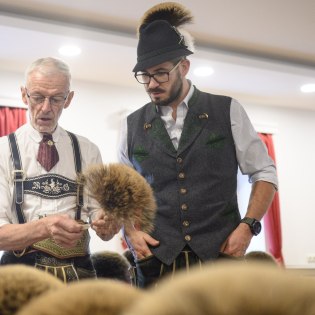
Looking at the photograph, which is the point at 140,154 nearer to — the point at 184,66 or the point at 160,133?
the point at 160,133

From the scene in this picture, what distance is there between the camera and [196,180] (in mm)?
1367

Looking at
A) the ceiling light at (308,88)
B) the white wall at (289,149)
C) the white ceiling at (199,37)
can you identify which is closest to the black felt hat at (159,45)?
the white ceiling at (199,37)

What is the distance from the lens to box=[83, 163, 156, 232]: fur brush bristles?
874 millimetres

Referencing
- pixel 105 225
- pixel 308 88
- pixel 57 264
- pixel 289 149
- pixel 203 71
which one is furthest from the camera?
pixel 289 149

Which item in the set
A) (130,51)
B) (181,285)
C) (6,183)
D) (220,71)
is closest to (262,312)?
(181,285)

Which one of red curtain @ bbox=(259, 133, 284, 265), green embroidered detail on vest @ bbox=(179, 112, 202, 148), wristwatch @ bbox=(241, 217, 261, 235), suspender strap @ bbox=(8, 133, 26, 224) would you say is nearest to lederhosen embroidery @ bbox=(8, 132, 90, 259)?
suspender strap @ bbox=(8, 133, 26, 224)

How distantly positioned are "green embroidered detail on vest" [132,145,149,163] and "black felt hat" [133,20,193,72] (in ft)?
0.77

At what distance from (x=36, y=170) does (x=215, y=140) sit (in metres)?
0.51

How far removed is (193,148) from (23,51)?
2.76 metres

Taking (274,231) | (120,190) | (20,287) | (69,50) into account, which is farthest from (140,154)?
(274,231)

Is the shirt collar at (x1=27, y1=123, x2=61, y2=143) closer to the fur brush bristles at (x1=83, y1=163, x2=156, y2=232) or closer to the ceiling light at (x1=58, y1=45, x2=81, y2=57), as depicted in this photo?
the fur brush bristles at (x1=83, y1=163, x2=156, y2=232)

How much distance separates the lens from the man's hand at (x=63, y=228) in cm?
109

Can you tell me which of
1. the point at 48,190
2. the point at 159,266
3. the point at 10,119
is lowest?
the point at 159,266

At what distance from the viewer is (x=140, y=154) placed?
143 cm
